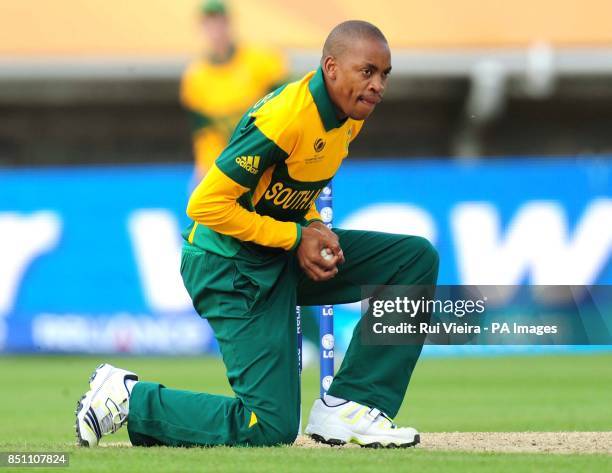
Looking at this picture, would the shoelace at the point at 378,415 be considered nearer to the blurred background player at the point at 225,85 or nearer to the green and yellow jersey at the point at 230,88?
the blurred background player at the point at 225,85

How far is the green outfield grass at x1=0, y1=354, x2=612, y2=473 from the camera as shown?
4883 mm

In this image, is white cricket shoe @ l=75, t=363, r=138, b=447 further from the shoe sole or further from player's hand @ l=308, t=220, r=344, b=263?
player's hand @ l=308, t=220, r=344, b=263

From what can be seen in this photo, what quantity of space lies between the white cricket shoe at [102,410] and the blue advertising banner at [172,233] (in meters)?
6.99

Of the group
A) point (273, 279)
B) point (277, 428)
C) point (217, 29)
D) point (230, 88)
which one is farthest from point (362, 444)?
point (230, 88)

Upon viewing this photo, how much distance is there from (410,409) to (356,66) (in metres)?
3.62

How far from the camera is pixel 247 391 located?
18.3ft

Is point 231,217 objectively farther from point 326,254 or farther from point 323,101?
point 323,101

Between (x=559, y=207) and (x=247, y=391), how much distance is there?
7397 millimetres

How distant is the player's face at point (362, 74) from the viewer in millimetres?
5445

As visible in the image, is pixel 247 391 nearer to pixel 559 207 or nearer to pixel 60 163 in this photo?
pixel 559 207

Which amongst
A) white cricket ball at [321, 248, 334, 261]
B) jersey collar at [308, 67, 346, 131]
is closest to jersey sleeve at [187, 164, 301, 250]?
white cricket ball at [321, 248, 334, 261]

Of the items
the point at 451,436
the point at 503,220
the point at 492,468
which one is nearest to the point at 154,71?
the point at 503,220

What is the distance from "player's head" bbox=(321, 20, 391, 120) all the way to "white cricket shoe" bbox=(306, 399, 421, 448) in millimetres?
1223

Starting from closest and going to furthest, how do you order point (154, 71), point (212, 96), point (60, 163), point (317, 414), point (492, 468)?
point (492, 468) < point (317, 414) < point (212, 96) < point (154, 71) < point (60, 163)
